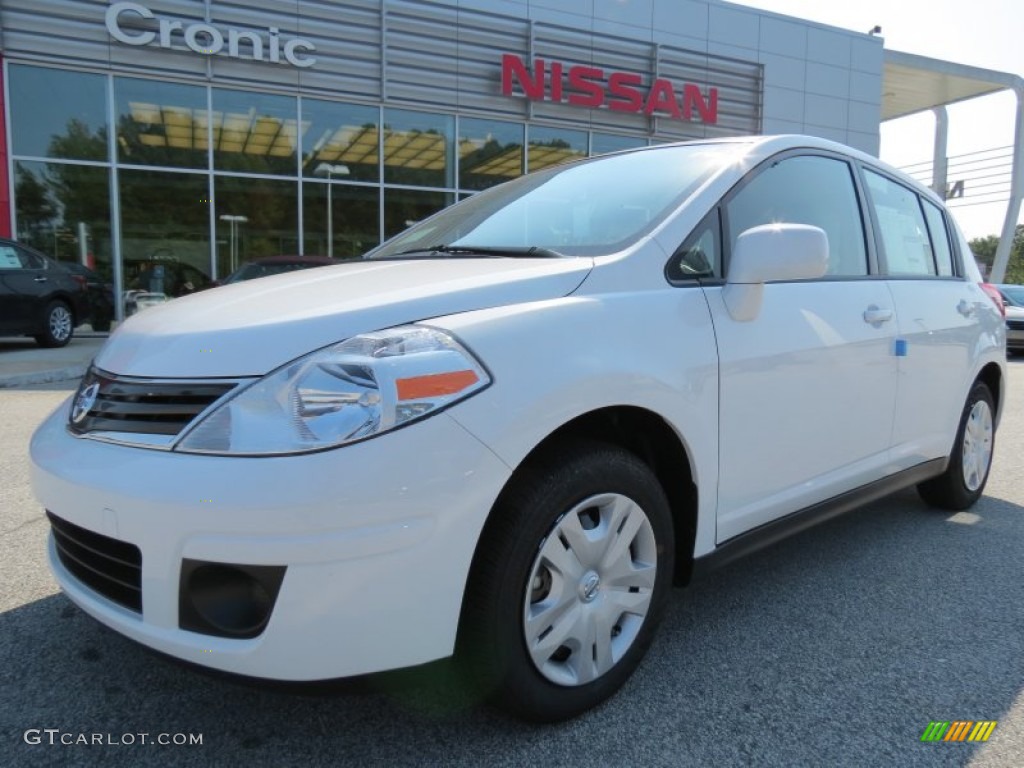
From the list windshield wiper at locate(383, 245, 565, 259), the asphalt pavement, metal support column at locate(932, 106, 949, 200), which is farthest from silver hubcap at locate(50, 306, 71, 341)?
metal support column at locate(932, 106, 949, 200)

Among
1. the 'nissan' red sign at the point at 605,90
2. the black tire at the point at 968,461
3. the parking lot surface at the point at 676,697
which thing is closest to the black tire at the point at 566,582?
the parking lot surface at the point at 676,697

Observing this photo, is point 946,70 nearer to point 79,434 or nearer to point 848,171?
point 848,171

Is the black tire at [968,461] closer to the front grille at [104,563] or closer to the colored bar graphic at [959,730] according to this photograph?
the colored bar graphic at [959,730]

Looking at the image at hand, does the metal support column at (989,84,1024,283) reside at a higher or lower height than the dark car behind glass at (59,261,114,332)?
higher

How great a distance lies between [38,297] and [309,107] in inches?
217

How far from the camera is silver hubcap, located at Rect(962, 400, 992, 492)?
3.79 metres

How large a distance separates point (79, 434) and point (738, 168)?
2104 millimetres

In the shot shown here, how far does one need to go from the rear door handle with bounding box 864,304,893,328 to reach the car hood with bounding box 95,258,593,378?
1.35 meters

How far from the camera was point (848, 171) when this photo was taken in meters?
3.12

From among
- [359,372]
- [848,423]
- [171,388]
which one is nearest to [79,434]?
[171,388]

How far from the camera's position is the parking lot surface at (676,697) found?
1.84 meters

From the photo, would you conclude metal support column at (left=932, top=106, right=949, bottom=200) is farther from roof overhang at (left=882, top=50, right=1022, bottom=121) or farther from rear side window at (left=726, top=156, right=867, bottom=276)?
rear side window at (left=726, top=156, right=867, bottom=276)

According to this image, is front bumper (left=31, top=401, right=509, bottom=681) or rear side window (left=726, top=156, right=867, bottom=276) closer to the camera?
front bumper (left=31, top=401, right=509, bottom=681)

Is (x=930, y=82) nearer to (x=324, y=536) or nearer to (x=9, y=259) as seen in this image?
(x=9, y=259)
